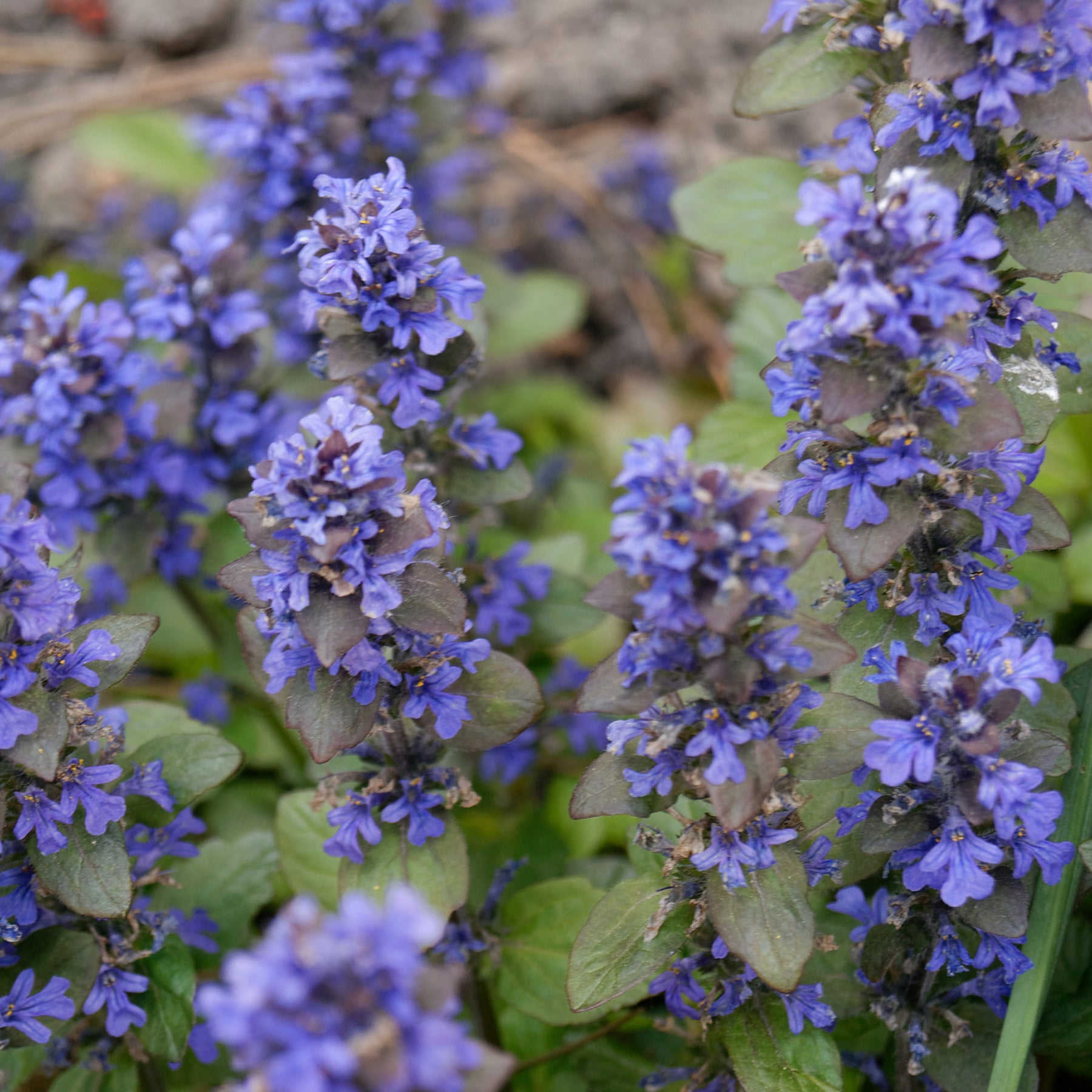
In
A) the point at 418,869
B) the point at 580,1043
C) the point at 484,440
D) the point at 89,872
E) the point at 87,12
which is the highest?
the point at 87,12

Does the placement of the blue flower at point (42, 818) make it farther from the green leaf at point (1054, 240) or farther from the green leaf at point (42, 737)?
the green leaf at point (1054, 240)

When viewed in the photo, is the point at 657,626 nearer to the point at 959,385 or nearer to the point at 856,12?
the point at 959,385

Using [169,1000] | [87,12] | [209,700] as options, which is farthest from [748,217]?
[87,12]

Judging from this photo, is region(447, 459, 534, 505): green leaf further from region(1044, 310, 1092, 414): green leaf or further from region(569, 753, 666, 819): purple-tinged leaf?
region(1044, 310, 1092, 414): green leaf

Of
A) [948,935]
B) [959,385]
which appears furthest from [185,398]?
[948,935]

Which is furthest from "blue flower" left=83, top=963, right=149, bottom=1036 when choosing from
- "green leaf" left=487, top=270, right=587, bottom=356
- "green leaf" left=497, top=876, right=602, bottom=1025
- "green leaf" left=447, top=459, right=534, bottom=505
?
"green leaf" left=487, top=270, right=587, bottom=356

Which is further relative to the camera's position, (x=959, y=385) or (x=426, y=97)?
(x=426, y=97)

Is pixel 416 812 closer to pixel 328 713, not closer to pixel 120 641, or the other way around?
pixel 328 713
